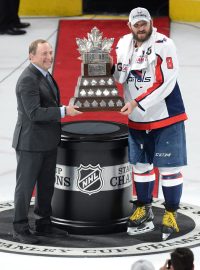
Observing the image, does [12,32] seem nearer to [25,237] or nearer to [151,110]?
[151,110]

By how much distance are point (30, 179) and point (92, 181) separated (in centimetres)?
53

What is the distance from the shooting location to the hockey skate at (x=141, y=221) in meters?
8.03

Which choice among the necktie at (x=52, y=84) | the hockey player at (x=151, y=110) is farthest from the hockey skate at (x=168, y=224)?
the necktie at (x=52, y=84)

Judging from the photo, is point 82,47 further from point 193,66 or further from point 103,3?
point 103,3

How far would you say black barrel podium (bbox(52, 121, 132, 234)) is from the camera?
25.9ft

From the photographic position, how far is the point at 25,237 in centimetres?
772

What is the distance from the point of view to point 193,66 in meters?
15.2

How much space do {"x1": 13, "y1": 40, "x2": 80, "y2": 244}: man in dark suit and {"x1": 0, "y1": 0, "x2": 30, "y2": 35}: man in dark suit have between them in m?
9.76

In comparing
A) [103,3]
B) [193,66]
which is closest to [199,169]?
[193,66]

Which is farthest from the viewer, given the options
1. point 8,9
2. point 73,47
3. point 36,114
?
point 8,9

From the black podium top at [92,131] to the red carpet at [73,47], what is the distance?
3.90 meters

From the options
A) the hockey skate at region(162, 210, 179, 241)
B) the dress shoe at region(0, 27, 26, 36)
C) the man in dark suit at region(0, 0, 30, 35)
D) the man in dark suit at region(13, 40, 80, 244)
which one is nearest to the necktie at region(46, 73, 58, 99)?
the man in dark suit at region(13, 40, 80, 244)

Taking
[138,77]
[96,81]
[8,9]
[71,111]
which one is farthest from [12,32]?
[71,111]

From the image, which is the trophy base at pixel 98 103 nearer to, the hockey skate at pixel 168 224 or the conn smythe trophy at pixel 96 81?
the conn smythe trophy at pixel 96 81
